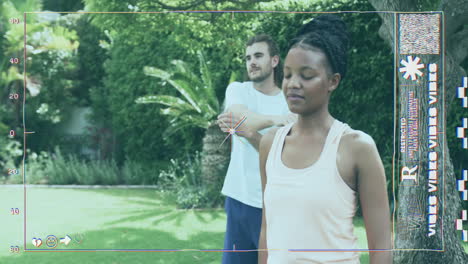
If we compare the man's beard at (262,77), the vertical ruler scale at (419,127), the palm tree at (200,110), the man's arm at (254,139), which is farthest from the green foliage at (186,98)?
the vertical ruler scale at (419,127)

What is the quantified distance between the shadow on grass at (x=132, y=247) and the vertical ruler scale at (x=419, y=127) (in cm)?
134

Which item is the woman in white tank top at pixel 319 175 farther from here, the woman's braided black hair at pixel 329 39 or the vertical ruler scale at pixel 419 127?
the vertical ruler scale at pixel 419 127

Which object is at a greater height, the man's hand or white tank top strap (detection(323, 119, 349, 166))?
the man's hand

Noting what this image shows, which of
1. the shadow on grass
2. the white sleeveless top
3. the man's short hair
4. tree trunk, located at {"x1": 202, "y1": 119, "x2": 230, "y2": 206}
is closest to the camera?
the white sleeveless top

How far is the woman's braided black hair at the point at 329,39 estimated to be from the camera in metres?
1.45

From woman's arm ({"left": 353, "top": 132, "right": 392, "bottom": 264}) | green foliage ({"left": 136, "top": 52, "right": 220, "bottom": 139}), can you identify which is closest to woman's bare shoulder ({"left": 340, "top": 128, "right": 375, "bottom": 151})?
woman's arm ({"left": 353, "top": 132, "right": 392, "bottom": 264})

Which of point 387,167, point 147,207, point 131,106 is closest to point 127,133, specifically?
point 131,106

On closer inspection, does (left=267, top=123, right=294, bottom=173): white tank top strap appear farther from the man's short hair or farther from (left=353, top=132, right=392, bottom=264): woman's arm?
the man's short hair

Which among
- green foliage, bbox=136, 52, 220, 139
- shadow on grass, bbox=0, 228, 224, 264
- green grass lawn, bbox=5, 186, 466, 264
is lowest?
shadow on grass, bbox=0, 228, 224, 264

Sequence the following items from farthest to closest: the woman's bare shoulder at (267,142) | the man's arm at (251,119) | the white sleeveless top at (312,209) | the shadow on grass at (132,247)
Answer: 1. the shadow on grass at (132,247)
2. the man's arm at (251,119)
3. the woman's bare shoulder at (267,142)
4. the white sleeveless top at (312,209)

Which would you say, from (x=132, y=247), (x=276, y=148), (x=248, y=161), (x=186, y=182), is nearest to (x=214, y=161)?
(x=186, y=182)

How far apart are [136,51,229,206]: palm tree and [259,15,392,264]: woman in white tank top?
202cm

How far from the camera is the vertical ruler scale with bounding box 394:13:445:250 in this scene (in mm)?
3367

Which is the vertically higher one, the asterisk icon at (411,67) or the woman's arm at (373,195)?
the asterisk icon at (411,67)
